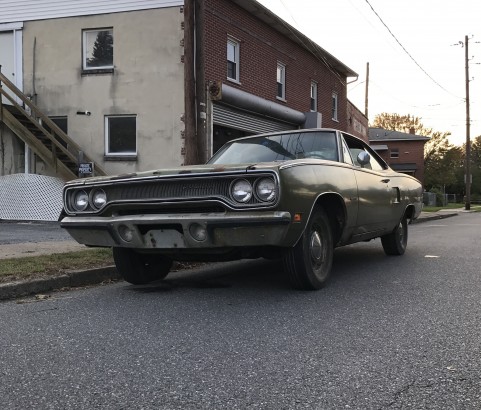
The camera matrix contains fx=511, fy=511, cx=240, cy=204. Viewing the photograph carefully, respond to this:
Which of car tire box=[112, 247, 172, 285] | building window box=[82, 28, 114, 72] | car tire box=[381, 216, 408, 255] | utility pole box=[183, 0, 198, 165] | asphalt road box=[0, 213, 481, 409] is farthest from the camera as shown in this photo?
building window box=[82, 28, 114, 72]

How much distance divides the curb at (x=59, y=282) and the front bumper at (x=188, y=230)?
0.89m

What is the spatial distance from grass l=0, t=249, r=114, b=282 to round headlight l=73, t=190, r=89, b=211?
3.41ft

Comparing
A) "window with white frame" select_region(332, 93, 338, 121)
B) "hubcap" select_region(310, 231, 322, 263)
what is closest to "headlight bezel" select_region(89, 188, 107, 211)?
"hubcap" select_region(310, 231, 322, 263)

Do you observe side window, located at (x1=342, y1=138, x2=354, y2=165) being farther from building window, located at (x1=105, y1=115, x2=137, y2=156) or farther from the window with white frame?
the window with white frame

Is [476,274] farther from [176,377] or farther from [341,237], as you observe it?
[176,377]

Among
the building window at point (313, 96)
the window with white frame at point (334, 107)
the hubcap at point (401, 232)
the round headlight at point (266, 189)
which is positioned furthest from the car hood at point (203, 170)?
the window with white frame at point (334, 107)

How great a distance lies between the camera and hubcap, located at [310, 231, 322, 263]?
515cm

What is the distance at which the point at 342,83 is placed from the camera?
25.1 metres

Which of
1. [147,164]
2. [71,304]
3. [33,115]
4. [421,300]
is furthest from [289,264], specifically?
[33,115]

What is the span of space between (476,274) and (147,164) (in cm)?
994

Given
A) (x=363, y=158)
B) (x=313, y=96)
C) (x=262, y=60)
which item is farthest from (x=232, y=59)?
(x=363, y=158)

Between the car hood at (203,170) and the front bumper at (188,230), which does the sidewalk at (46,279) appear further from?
the car hood at (203,170)

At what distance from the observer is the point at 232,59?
15938 millimetres

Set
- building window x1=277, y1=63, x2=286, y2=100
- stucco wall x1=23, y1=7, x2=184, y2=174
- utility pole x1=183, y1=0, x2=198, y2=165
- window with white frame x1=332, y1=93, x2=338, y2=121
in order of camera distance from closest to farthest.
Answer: utility pole x1=183, y1=0, x2=198, y2=165, stucco wall x1=23, y1=7, x2=184, y2=174, building window x1=277, y1=63, x2=286, y2=100, window with white frame x1=332, y1=93, x2=338, y2=121
